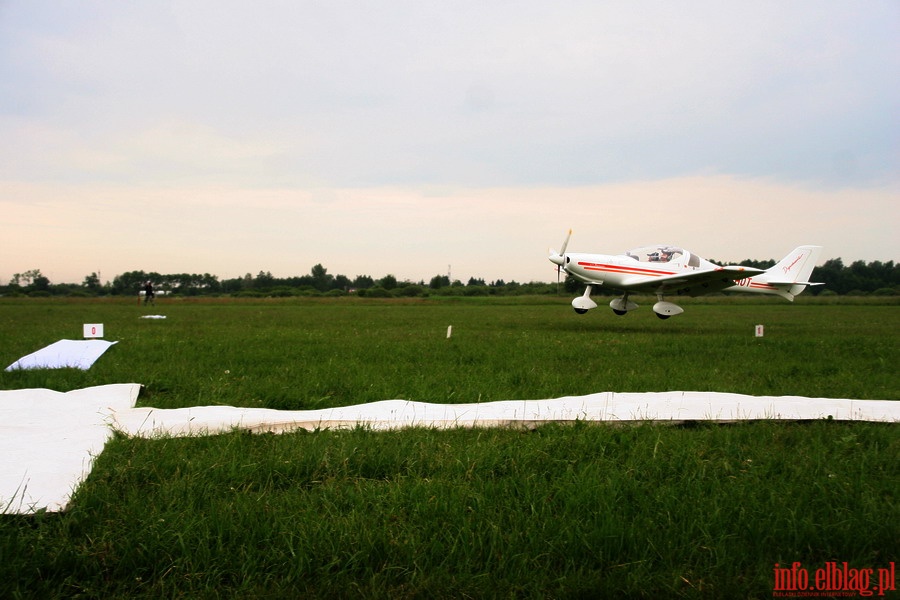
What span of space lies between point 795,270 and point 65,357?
786 inches

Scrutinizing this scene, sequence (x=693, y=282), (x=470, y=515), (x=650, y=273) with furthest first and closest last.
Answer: (x=650, y=273), (x=693, y=282), (x=470, y=515)

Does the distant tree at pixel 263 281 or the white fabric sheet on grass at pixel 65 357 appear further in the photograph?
the distant tree at pixel 263 281

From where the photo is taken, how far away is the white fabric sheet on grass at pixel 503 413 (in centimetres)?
434

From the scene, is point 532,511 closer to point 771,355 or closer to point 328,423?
point 328,423

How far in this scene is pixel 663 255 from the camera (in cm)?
1688

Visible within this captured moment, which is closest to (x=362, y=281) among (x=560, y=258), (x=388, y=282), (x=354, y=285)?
(x=354, y=285)

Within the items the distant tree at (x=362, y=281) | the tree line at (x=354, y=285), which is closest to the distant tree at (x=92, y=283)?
the tree line at (x=354, y=285)

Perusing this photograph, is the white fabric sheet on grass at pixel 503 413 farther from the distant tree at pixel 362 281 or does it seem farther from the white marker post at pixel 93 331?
the distant tree at pixel 362 281

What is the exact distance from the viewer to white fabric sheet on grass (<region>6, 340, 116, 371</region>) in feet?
23.8

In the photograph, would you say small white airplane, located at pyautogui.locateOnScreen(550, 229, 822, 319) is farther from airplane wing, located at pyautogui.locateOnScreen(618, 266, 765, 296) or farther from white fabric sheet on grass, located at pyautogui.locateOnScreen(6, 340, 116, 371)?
white fabric sheet on grass, located at pyautogui.locateOnScreen(6, 340, 116, 371)

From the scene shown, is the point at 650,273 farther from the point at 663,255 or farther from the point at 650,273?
the point at 663,255

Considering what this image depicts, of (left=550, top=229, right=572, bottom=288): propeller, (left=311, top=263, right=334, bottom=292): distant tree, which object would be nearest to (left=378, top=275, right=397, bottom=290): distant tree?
(left=311, top=263, right=334, bottom=292): distant tree

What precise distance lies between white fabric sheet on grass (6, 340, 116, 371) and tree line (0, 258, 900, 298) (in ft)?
143

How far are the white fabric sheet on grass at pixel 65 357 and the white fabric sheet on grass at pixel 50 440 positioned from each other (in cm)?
228
